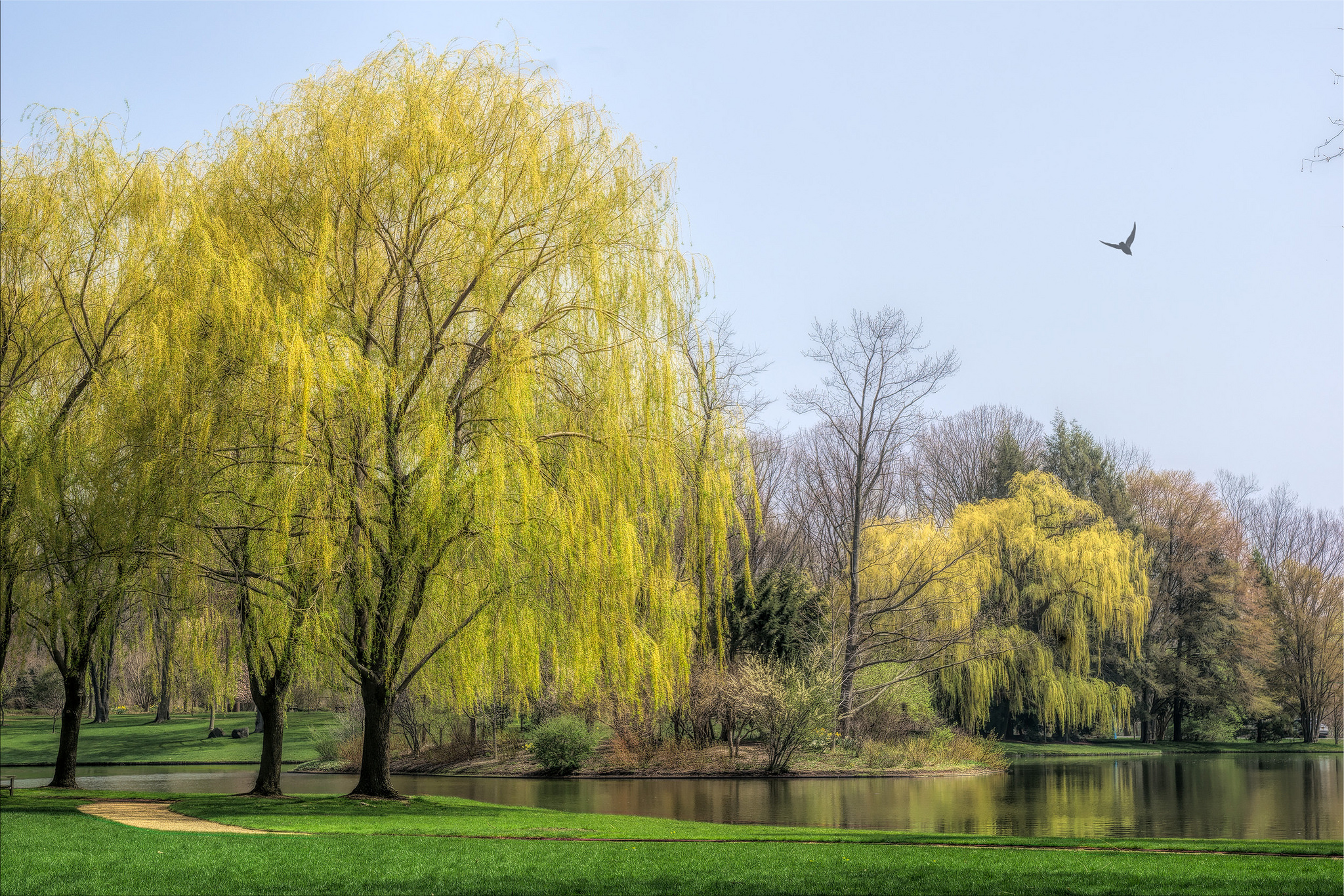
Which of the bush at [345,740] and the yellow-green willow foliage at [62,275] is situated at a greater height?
the yellow-green willow foliage at [62,275]

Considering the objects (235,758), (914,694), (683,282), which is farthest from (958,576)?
(235,758)

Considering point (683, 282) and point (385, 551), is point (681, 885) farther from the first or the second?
point (683, 282)

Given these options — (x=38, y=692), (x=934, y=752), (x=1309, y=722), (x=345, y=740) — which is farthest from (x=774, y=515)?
(x=38, y=692)

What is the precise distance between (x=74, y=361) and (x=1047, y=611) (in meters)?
30.3

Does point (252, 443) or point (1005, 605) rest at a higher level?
point (252, 443)

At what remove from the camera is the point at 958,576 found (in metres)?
32.2

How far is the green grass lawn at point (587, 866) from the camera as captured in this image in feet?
26.0

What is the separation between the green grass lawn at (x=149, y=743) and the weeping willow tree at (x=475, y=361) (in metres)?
23.6

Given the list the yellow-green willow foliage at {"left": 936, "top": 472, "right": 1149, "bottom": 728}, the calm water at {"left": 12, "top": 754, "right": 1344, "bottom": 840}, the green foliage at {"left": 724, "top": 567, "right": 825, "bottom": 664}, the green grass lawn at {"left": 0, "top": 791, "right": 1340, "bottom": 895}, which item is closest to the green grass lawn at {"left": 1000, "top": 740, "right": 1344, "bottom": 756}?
the yellow-green willow foliage at {"left": 936, "top": 472, "right": 1149, "bottom": 728}

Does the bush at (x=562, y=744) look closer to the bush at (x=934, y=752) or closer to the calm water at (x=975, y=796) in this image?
the calm water at (x=975, y=796)

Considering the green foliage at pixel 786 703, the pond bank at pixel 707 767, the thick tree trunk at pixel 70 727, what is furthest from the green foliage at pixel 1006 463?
the thick tree trunk at pixel 70 727

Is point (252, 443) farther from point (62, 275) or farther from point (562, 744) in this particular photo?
point (562, 744)

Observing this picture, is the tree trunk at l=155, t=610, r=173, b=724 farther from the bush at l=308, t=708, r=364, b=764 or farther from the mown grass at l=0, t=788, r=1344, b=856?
the bush at l=308, t=708, r=364, b=764

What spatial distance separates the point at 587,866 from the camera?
29.6 ft
